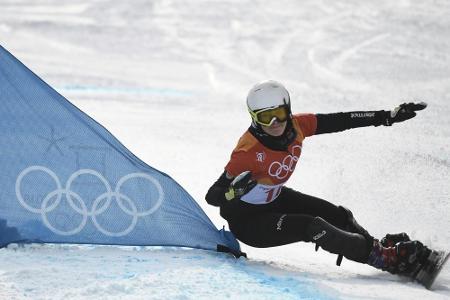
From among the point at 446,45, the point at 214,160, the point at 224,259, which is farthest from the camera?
the point at 446,45

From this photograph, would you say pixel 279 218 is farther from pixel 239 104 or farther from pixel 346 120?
pixel 239 104

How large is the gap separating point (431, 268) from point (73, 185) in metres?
2.22

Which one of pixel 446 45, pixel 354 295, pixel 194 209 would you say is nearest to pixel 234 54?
pixel 446 45

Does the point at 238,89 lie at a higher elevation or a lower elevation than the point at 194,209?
higher

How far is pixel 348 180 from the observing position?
7.18 meters

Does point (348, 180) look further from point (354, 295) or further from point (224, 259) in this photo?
point (354, 295)

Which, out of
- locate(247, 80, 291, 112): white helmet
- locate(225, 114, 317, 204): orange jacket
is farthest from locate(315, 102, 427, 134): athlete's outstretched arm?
locate(247, 80, 291, 112): white helmet

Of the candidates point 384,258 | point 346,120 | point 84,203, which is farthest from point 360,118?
point 84,203

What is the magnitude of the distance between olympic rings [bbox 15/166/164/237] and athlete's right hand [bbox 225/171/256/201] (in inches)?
22.9

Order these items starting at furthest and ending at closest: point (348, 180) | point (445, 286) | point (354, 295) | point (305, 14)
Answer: point (305, 14) → point (348, 180) → point (445, 286) → point (354, 295)

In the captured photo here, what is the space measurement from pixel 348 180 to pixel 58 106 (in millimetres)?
3231

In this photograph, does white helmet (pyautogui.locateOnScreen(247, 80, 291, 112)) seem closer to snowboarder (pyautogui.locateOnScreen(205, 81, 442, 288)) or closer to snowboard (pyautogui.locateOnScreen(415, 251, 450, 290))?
snowboarder (pyautogui.locateOnScreen(205, 81, 442, 288))

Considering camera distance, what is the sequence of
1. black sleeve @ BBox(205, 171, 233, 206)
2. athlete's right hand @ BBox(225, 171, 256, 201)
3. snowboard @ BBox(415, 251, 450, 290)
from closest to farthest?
snowboard @ BBox(415, 251, 450, 290), athlete's right hand @ BBox(225, 171, 256, 201), black sleeve @ BBox(205, 171, 233, 206)

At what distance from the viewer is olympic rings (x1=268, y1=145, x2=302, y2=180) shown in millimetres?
4883
